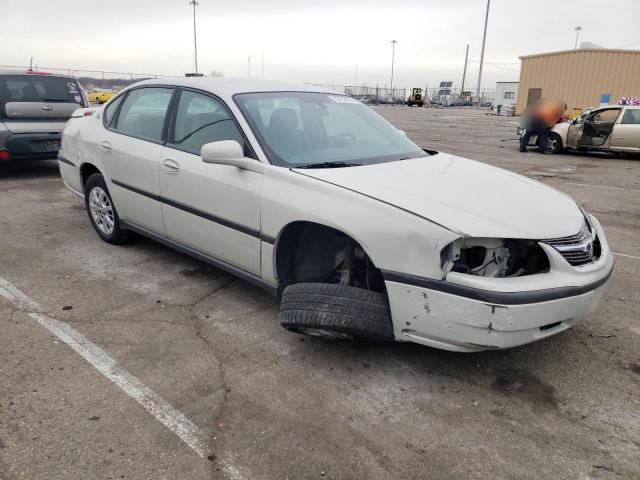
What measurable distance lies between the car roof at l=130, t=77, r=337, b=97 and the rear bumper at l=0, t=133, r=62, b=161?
4.44 meters

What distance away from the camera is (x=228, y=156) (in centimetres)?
322

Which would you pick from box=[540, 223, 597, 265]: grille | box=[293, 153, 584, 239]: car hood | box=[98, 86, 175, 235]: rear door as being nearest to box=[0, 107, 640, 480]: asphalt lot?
box=[98, 86, 175, 235]: rear door

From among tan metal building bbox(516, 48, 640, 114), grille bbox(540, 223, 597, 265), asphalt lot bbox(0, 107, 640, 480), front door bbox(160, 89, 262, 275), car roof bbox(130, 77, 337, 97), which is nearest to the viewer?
asphalt lot bbox(0, 107, 640, 480)

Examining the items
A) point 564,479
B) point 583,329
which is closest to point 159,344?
point 564,479

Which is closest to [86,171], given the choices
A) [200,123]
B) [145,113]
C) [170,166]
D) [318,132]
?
[145,113]

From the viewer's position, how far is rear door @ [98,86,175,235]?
4.09m

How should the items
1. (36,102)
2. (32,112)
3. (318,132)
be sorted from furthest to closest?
(36,102)
(32,112)
(318,132)

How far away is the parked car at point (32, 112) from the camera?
25.0 ft

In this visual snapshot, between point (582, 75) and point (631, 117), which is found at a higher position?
point (582, 75)

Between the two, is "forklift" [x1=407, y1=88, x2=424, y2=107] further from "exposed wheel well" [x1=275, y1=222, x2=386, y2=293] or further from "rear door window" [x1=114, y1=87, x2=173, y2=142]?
"exposed wheel well" [x1=275, y1=222, x2=386, y2=293]

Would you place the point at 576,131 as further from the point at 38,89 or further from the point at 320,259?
the point at 320,259

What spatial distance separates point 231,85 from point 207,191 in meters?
0.88

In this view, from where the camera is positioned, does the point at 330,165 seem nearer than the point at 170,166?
Yes

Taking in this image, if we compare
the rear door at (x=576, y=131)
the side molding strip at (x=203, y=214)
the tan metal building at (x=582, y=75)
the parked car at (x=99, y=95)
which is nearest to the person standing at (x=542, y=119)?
the rear door at (x=576, y=131)
